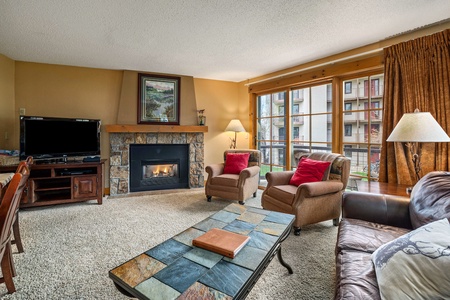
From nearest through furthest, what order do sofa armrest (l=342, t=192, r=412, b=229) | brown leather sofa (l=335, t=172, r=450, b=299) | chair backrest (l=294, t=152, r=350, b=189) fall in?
Result: brown leather sofa (l=335, t=172, r=450, b=299), sofa armrest (l=342, t=192, r=412, b=229), chair backrest (l=294, t=152, r=350, b=189)

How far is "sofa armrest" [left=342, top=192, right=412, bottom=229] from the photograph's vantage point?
177cm

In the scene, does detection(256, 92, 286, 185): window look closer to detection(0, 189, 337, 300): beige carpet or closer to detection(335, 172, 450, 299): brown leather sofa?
detection(0, 189, 337, 300): beige carpet

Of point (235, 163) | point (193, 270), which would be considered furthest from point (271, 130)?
point (193, 270)

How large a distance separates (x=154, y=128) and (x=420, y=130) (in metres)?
3.88

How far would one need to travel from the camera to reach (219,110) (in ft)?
16.7

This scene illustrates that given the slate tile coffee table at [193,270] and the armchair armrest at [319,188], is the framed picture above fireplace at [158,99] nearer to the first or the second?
the armchair armrest at [319,188]

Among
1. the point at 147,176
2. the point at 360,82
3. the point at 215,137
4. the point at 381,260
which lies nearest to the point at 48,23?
the point at 147,176

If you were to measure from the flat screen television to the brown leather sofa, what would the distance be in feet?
12.8

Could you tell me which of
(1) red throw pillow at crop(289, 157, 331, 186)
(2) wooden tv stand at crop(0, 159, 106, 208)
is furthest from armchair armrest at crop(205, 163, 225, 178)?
(2) wooden tv stand at crop(0, 159, 106, 208)

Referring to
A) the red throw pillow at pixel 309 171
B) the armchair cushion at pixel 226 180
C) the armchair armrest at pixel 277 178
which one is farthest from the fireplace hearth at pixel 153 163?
the red throw pillow at pixel 309 171

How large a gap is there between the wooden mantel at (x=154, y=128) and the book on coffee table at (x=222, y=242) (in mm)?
3253

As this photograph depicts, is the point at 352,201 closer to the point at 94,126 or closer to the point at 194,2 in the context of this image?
the point at 194,2

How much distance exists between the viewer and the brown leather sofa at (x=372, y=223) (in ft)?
3.64

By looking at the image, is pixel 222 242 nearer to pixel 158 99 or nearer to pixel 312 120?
pixel 312 120
